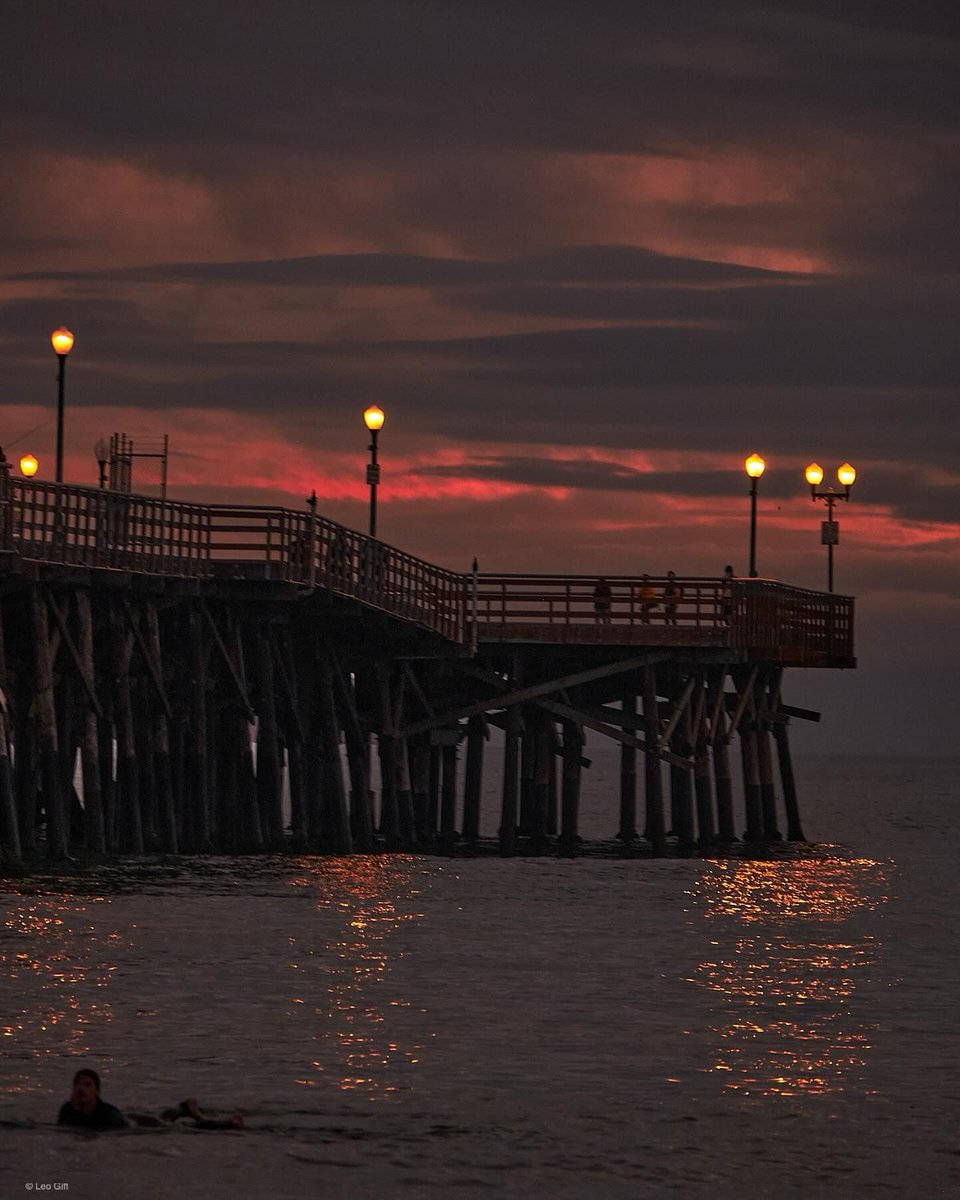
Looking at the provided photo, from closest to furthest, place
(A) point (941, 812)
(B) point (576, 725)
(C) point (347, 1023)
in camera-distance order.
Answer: (C) point (347, 1023), (B) point (576, 725), (A) point (941, 812)

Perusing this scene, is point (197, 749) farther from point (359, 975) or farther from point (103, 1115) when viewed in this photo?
point (103, 1115)

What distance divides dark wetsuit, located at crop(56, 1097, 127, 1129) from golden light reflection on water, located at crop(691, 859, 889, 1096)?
21.8 feet

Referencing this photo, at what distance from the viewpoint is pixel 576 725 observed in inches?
2269

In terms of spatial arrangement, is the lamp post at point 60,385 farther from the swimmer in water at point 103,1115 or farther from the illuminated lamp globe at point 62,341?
the swimmer in water at point 103,1115

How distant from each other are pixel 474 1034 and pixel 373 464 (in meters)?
24.0

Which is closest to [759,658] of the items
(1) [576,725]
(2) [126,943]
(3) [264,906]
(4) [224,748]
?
(1) [576,725]

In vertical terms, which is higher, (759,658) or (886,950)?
(759,658)

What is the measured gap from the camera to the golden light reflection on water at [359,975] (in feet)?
89.9

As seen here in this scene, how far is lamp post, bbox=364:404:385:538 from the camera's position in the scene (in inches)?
2051

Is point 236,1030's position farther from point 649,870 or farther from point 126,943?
point 649,870

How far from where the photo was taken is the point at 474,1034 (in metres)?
29.8

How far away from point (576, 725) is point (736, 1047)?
91.9 feet

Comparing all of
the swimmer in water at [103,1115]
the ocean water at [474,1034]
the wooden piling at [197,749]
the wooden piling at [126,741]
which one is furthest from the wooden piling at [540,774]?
the swimmer in water at [103,1115]

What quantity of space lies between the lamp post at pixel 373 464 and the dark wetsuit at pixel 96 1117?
28912mm
